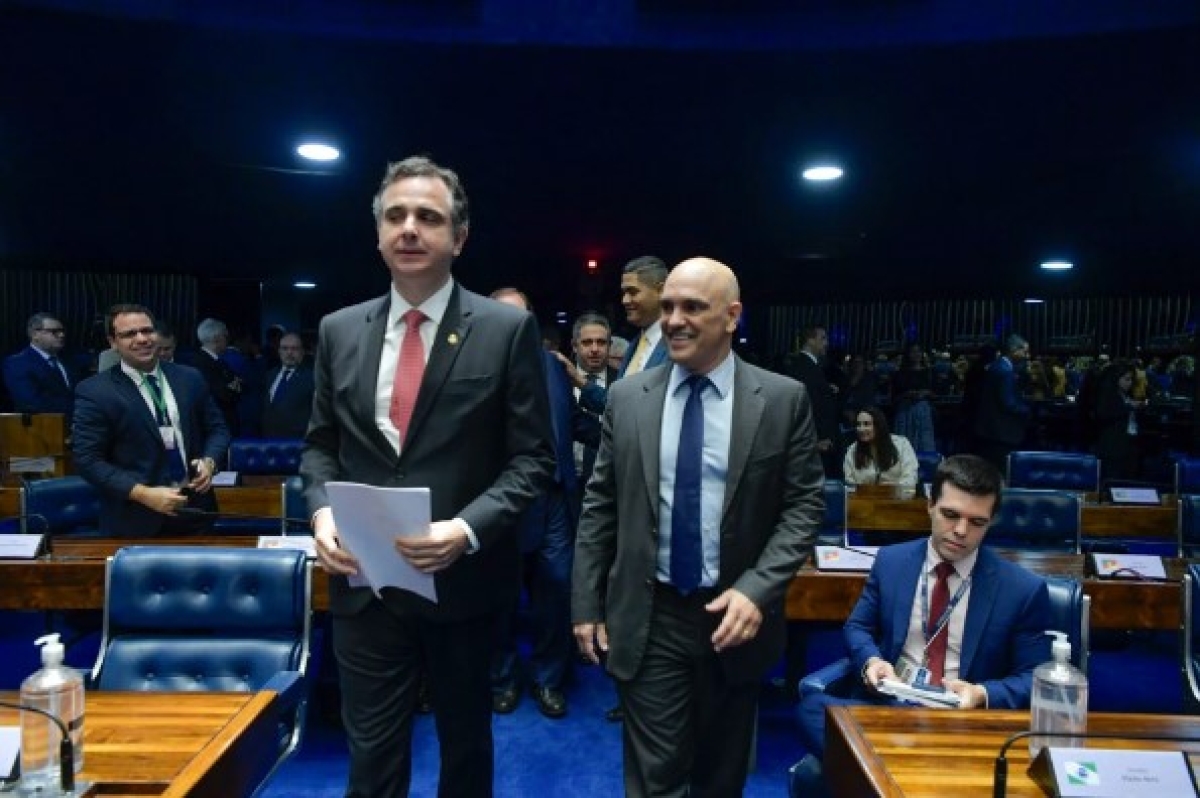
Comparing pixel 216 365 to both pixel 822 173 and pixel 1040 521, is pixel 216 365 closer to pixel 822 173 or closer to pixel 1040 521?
pixel 822 173

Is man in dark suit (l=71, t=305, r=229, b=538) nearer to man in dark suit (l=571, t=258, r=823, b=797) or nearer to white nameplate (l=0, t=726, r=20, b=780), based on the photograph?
white nameplate (l=0, t=726, r=20, b=780)

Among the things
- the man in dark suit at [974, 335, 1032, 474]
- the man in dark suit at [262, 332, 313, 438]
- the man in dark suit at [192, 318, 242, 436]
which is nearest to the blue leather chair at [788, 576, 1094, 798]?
the man in dark suit at [262, 332, 313, 438]

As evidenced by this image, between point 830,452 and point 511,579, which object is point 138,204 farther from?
point 511,579

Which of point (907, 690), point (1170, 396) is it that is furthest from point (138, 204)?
point (1170, 396)

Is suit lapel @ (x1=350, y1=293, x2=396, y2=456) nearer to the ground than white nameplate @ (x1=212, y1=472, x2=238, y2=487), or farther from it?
farther from it

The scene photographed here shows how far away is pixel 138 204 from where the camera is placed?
6.75 meters

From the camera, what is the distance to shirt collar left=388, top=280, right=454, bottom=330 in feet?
5.74

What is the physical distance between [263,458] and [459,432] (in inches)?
147

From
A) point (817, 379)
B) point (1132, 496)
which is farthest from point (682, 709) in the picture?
point (817, 379)

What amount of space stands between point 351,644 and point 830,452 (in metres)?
5.58

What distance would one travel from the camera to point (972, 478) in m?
2.04

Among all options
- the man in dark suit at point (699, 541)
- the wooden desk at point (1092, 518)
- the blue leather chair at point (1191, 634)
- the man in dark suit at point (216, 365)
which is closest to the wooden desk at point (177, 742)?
the man in dark suit at point (699, 541)

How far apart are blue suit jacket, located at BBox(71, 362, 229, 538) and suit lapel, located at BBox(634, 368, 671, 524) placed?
218cm

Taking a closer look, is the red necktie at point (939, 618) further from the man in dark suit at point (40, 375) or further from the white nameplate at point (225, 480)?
the man in dark suit at point (40, 375)
